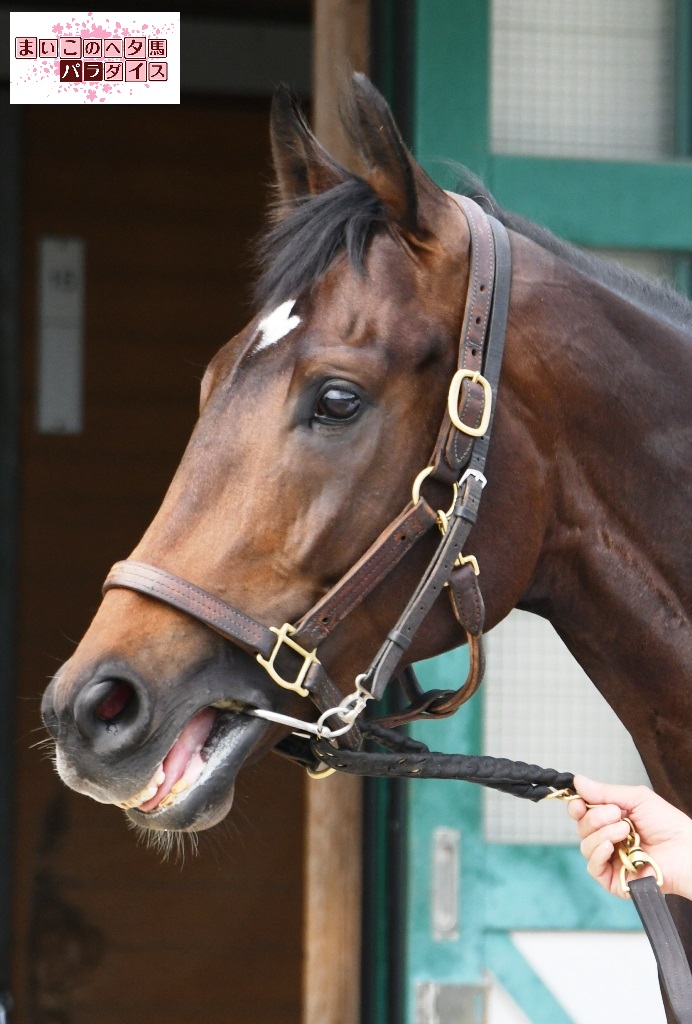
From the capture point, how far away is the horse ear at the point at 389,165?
114 cm

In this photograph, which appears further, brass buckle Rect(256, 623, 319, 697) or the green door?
the green door

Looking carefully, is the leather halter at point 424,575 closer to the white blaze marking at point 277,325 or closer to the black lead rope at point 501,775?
the black lead rope at point 501,775

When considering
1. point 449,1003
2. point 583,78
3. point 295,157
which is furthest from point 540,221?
point 449,1003

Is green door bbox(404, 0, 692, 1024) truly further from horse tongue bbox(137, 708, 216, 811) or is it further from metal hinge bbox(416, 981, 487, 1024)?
horse tongue bbox(137, 708, 216, 811)

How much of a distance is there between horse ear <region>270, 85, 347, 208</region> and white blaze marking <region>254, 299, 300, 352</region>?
22cm

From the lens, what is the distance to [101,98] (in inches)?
64.3

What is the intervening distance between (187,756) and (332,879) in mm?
992

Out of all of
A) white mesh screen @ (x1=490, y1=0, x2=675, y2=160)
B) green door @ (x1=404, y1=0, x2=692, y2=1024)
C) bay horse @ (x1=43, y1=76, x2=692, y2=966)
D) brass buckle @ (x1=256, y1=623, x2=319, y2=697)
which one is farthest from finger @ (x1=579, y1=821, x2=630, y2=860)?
white mesh screen @ (x1=490, y1=0, x2=675, y2=160)

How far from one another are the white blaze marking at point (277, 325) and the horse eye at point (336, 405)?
84 mm

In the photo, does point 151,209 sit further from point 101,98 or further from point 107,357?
point 101,98

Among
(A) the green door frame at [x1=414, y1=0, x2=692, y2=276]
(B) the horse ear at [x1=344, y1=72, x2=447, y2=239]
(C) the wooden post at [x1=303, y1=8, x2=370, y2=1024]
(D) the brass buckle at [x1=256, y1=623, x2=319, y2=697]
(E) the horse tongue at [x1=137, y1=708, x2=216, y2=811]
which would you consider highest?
(A) the green door frame at [x1=414, y1=0, x2=692, y2=276]

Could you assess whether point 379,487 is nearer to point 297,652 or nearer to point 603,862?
point 297,652

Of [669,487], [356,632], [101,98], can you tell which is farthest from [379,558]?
[101,98]

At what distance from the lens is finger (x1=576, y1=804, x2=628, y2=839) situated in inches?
46.1
